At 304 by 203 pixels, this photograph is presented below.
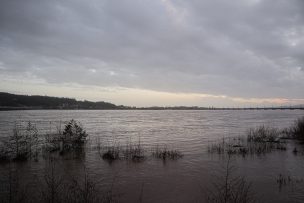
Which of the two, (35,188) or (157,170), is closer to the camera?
(35,188)

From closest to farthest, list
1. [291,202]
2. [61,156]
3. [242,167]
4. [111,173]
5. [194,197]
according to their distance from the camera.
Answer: [291,202], [194,197], [111,173], [242,167], [61,156]

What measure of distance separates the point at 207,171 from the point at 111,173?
22.1 ft

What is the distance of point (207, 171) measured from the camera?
1825 centimetres

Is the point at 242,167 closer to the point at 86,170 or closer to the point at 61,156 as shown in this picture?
the point at 86,170

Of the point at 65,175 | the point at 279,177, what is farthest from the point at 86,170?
the point at 279,177

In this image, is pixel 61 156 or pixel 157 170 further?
pixel 61 156

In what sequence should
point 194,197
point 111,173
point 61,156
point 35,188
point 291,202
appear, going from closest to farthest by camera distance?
point 291,202 → point 194,197 → point 35,188 → point 111,173 → point 61,156

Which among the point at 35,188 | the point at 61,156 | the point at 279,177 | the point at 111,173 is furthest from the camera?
the point at 61,156

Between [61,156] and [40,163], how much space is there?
9.04ft

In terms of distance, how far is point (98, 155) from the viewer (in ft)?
78.5

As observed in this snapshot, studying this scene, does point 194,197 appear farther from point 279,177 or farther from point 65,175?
point 65,175

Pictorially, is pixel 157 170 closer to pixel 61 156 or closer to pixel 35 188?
pixel 35 188

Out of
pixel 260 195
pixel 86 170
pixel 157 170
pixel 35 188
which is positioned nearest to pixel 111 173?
pixel 86 170

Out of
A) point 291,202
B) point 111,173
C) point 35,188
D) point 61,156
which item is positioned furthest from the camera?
point 61,156
